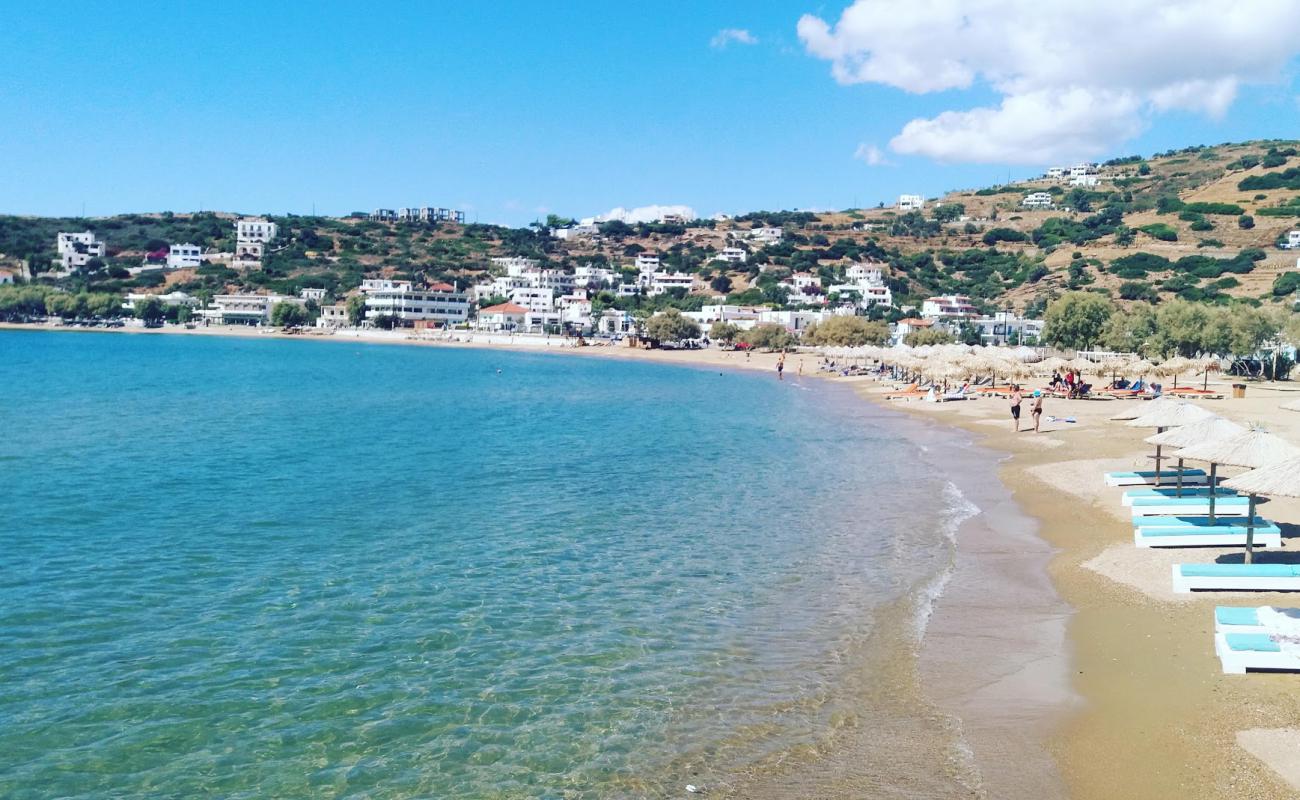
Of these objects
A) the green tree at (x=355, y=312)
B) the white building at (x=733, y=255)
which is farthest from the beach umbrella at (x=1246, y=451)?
the white building at (x=733, y=255)

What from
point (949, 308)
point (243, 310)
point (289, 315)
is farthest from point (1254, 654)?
point (243, 310)

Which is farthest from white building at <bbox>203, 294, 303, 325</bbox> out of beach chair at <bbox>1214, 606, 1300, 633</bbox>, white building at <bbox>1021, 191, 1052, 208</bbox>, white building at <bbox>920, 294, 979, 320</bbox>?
beach chair at <bbox>1214, 606, 1300, 633</bbox>

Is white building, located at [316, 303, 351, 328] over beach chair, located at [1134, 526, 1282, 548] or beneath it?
over

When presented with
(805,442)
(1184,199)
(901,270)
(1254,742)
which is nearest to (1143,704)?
(1254,742)

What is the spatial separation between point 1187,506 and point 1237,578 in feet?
15.4

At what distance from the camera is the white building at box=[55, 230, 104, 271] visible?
17438cm

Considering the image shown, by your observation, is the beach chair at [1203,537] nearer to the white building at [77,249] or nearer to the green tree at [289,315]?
the green tree at [289,315]

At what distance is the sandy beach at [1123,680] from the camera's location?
8.16m

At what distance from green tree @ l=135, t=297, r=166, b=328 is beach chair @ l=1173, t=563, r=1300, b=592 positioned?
152042 mm

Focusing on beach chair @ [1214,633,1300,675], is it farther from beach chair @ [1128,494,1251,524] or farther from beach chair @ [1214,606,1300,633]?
beach chair @ [1128,494,1251,524]

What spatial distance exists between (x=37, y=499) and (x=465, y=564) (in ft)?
36.7

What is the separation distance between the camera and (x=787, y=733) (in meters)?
9.38

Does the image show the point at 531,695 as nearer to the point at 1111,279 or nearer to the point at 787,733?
the point at 787,733

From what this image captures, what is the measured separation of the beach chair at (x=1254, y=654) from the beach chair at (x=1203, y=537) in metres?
4.82
